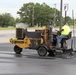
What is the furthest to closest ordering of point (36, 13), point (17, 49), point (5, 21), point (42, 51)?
1. point (5, 21)
2. point (36, 13)
3. point (17, 49)
4. point (42, 51)

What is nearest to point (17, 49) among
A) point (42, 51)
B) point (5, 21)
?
point (42, 51)

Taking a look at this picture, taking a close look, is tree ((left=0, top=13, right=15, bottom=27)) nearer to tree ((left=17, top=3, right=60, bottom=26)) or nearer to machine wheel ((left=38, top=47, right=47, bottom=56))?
tree ((left=17, top=3, right=60, bottom=26))

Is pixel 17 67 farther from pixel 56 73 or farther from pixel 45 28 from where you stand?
pixel 45 28

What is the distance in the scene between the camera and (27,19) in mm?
120375

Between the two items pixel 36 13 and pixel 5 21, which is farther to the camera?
pixel 5 21

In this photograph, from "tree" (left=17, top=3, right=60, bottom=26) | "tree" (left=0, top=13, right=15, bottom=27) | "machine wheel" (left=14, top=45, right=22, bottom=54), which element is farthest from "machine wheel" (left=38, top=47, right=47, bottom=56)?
"tree" (left=0, top=13, right=15, bottom=27)

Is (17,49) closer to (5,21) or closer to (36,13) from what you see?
(36,13)

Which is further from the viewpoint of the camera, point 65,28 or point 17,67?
point 65,28

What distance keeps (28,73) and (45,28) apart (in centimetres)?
596

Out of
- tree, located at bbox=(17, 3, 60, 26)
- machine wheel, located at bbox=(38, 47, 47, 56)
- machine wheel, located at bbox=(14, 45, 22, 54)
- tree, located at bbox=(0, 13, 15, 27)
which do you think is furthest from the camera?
tree, located at bbox=(0, 13, 15, 27)

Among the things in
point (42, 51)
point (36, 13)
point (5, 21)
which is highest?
point (36, 13)

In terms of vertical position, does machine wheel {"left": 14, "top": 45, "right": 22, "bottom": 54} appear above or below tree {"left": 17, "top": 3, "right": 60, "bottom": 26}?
below

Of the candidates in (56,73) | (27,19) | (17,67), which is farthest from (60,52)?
(27,19)

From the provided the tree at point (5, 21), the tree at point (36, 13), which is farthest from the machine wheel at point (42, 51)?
the tree at point (5, 21)
